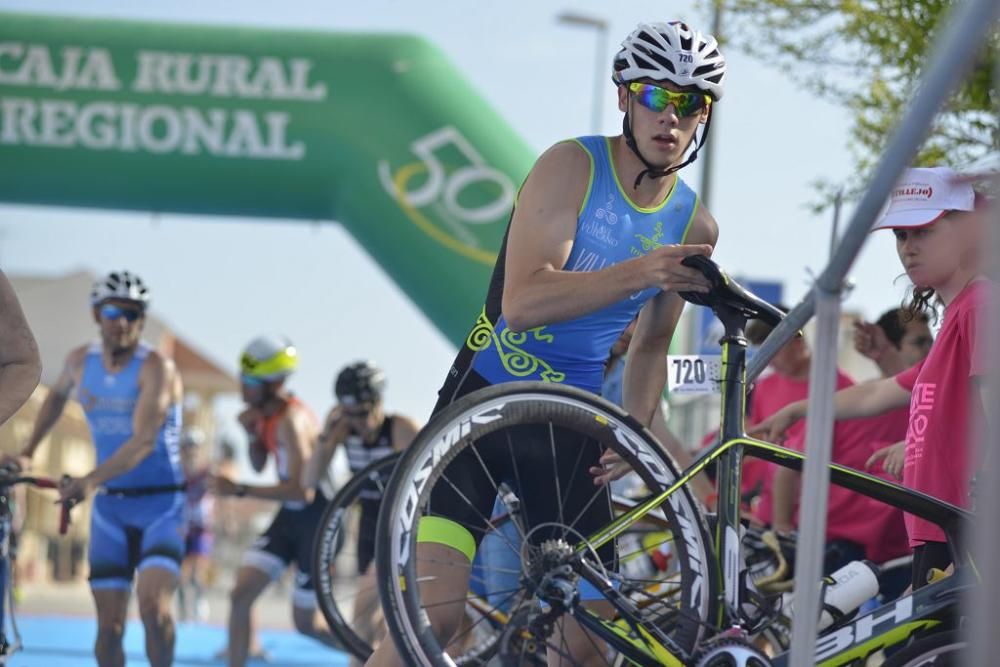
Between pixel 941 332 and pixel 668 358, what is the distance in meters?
0.85

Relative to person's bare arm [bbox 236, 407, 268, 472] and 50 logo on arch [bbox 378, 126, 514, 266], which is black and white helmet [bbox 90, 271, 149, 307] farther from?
50 logo on arch [bbox 378, 126, 514, 266]

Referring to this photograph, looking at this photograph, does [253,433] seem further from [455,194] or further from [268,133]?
[268,133]

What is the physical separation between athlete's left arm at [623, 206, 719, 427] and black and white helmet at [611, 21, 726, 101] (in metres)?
0.46

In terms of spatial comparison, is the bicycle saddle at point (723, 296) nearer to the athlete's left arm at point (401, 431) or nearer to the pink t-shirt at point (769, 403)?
the pink t-shirt at point (769, 403)

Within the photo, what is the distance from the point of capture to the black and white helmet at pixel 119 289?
8680 mm

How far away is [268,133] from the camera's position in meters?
16.2

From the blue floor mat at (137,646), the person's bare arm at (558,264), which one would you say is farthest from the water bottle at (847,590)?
the blue floor mat at (137,646)

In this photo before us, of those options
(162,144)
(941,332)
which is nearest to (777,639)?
(941,332)

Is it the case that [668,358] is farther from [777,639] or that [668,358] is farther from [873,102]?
[873,102]

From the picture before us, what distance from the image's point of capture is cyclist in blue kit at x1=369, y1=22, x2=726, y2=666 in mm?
4059

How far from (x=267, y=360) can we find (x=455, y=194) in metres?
5.94

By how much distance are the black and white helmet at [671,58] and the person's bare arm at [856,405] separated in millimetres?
1235

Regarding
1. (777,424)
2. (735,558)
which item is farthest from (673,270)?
(777,424)

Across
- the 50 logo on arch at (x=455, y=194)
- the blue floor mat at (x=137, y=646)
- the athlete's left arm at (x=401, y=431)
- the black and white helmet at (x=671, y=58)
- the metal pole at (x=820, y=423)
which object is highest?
the 50 logo on arch at (x=455, y=194)
